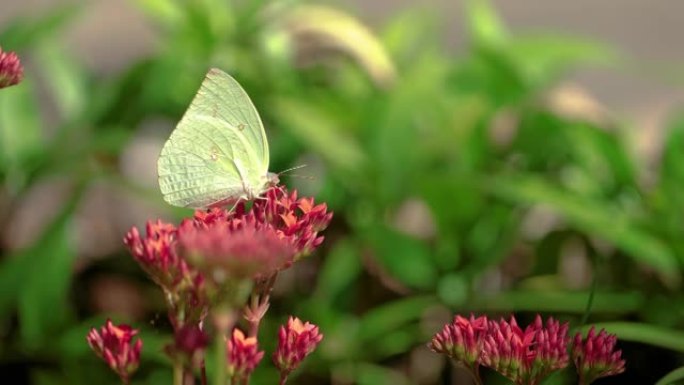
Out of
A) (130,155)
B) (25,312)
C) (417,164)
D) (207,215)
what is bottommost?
(130,155)

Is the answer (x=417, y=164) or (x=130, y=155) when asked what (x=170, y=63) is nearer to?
(x=417, y=164)

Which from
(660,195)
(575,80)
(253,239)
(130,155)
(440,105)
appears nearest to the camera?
(253,239)

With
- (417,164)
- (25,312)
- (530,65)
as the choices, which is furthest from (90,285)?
(530,65)

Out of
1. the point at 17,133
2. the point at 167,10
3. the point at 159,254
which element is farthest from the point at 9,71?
the point at 167,10

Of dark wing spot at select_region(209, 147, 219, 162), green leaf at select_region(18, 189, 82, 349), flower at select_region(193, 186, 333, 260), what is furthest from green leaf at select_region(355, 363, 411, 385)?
flower at select_region(193, 186, 333, 260)

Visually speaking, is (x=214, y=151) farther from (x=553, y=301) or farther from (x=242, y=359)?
(x=553, y=301)
